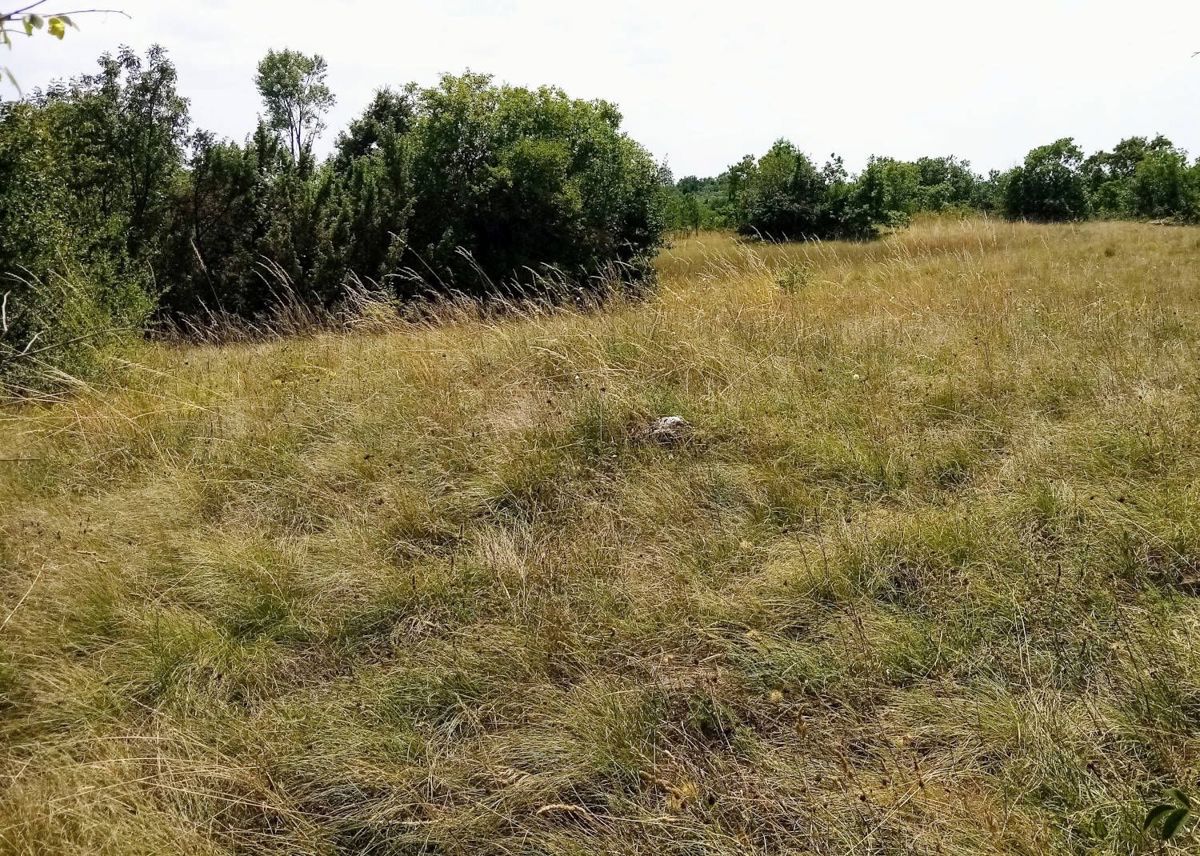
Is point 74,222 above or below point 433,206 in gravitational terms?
below

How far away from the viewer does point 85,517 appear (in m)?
2.94

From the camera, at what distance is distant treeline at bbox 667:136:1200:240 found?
17094mm

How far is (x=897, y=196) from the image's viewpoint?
1797 cm

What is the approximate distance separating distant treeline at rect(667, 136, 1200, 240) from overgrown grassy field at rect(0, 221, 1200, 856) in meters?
11.0

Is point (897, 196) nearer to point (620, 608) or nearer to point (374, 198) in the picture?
point (374, 198)

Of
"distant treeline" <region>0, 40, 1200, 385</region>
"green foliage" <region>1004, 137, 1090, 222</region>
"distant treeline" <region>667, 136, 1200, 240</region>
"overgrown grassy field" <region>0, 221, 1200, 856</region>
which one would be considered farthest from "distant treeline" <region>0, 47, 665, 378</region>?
"green foliage" <region>1004, 137, 1090, 222</region>

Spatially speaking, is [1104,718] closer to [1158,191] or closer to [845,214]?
[845,214]

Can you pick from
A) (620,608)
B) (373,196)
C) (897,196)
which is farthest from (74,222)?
(897,196)

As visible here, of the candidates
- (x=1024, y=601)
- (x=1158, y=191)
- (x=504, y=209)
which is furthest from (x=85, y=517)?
(x=1158, y=191)

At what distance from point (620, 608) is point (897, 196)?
1861 centimetres

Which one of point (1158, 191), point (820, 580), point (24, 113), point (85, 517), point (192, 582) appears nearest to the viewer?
point (820, 580)

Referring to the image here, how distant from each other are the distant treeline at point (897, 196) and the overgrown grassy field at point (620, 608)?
11.0 meters

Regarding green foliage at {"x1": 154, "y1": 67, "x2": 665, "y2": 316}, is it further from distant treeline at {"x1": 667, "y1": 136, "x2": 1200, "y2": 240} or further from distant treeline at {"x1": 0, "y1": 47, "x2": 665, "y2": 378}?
distant treeline at {"x1": 667, "y1": 136, "x2": 1200, "y2": 240}

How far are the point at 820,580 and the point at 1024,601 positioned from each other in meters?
0.56
